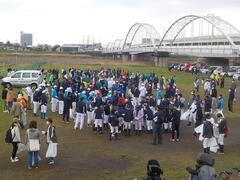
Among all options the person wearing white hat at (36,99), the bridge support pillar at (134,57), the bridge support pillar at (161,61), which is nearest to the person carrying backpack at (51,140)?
the person wearing white hat at (36,99)

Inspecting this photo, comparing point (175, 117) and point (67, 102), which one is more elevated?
point (67, 102)

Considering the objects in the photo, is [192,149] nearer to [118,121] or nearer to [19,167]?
[118,121]

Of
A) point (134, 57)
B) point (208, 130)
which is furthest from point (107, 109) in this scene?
point (134, 57)

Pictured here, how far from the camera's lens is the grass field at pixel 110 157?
12594 mm

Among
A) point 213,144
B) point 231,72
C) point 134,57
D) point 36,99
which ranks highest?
point 134,57

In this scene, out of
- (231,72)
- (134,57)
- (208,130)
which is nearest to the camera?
(208,130)

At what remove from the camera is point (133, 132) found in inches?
760

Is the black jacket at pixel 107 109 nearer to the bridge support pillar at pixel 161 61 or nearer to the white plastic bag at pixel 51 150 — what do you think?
the white plastic bag at pixel 51 150

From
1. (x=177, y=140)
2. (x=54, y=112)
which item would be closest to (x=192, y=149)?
(x=177, y=140)

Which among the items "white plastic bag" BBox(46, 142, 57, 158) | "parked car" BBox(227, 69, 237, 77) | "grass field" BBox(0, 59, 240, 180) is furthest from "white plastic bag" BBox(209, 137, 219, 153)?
"parked car" BBox(227, 69, 237, 77)

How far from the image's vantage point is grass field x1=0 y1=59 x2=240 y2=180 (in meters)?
12.6

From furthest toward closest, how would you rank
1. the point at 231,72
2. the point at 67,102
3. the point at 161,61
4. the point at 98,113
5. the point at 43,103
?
the point at 161,61 → the point at 231,72 → the point at 43,103 → the point at 67,102 → the point at 98,113

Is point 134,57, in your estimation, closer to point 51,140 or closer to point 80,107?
point 80,107

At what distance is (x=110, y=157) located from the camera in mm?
14695
